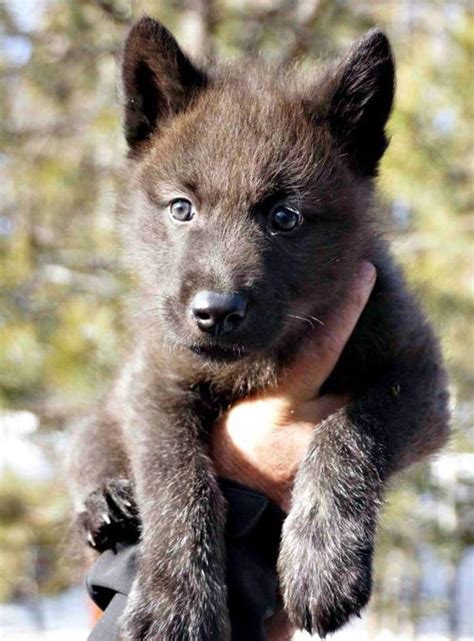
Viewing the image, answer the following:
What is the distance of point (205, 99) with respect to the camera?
285 centimetres

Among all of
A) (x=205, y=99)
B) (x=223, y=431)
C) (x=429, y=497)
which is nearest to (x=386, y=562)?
(x=429, y=497)

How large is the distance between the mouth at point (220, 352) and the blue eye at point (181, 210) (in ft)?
1.35

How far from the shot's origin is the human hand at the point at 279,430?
2.82 meters

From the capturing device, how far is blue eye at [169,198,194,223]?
263cm

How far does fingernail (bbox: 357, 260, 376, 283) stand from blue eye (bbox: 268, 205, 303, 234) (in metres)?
0.33

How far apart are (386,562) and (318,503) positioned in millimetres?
5146

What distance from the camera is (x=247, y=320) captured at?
235 cm

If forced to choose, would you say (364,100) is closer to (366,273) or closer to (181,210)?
(366,273)

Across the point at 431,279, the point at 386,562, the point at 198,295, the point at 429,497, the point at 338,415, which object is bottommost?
the point at 386,562

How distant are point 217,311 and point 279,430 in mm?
730

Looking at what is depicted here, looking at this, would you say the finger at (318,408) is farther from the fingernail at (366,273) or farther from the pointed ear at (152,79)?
the pointed ear at (152,79)

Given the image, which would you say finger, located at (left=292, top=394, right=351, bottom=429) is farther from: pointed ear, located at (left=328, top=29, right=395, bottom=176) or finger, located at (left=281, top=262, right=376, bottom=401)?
pointed ear, located at (left=328, top=29, right=395, bottom=176)

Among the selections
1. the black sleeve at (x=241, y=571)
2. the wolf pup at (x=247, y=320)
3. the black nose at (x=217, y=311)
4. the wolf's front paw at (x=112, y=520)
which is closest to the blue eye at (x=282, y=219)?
the wolf pup at (x=247, y=320)

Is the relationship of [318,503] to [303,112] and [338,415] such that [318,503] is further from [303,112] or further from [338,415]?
[303,112]
